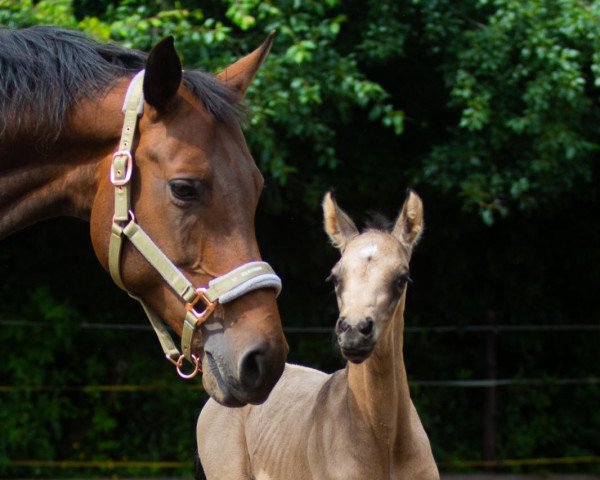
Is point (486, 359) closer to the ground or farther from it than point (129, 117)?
closer to the ground

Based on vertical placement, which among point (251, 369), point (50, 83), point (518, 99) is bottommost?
point (518, 99)

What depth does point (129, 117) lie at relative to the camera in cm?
245

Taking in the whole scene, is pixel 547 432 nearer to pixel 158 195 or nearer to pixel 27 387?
pixel 27 387

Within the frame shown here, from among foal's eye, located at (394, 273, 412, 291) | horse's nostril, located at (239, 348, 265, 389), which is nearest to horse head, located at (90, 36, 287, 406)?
horse's nostril, located at (239, 348, 265, 389)

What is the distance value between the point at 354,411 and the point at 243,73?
199 centimetres

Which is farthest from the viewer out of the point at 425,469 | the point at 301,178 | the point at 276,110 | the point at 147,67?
the point at 301,178

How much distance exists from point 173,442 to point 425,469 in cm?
457

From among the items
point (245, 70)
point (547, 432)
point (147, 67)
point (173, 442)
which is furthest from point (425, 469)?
point (547, 432)

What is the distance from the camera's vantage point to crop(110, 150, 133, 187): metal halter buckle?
7.85 feet

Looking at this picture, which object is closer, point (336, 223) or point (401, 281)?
point (401, 281)

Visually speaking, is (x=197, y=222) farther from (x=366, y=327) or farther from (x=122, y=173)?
(x=366, y=327)

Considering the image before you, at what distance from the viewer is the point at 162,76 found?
94.2 inches

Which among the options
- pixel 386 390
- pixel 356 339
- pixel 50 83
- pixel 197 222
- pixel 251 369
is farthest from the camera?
pixel 386 390

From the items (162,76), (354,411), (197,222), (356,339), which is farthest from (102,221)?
(354,411)
